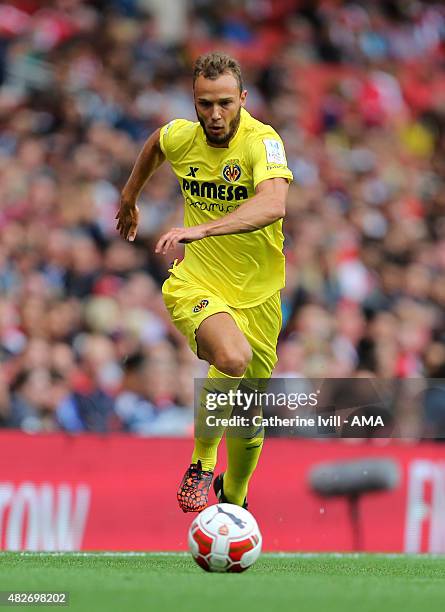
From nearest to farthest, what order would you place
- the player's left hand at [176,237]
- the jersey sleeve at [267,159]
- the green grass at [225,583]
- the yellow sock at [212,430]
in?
1. the green grass at [225,583]
2. the player's left hand at [176,237]
3. the jersey sleeve at [267,159]
4. the yellow sock at [212,430]

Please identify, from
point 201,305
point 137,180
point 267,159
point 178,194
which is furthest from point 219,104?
point 178,194

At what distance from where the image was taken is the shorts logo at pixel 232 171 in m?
8.51

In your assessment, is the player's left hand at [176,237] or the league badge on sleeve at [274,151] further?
the league badge on sleeve at [274,151]

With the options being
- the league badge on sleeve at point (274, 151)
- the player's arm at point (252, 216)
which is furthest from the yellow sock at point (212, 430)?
the league badge on sleeve at point (274, 151)

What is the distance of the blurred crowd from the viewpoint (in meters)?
12.1

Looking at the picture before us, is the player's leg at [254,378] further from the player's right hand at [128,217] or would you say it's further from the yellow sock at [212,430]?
the player's right hand at [128,217]

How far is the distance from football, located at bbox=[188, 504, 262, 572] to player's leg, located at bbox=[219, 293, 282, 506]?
3.17 ft

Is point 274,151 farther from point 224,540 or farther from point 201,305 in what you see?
point 224,540

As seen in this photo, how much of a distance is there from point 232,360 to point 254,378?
806mm

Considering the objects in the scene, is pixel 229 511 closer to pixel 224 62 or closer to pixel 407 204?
pixel 224 62

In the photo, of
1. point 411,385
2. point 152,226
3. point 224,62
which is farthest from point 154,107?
point 224,62

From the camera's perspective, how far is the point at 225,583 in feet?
23.9

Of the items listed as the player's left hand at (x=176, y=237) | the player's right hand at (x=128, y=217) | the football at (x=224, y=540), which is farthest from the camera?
the player's right hand at (x=128, y=217)

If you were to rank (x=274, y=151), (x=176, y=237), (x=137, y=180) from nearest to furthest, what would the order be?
(x=176, y=237) → (x=274, y=151) → (x=137, y=180)
